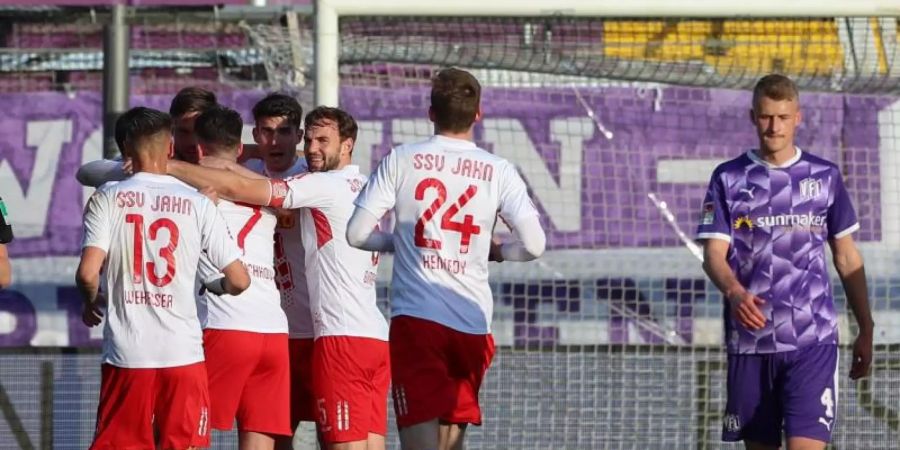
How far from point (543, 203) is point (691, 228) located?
1039 millimetres

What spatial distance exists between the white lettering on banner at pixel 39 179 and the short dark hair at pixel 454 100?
5.48 metres

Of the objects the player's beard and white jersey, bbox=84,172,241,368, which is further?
the player's beard

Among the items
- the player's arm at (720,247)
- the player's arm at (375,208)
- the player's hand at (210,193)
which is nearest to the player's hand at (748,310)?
the player's arm at (720,247)

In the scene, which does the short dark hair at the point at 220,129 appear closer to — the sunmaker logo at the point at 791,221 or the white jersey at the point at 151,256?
the white jersey at the point at 151,256

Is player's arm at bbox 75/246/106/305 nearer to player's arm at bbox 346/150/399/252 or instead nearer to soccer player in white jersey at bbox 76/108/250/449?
soccer player in white jersey at bbox 76/108/250/449

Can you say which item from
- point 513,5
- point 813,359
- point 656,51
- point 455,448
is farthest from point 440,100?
point 656,51

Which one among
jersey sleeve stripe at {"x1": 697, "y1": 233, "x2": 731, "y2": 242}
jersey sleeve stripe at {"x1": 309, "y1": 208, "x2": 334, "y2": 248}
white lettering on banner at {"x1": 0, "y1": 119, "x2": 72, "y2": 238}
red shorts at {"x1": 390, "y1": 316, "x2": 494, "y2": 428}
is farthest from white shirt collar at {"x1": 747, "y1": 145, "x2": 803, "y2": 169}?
white lettering on banner at {"x1": 0, "y1": 119, "x2": 72, "y2": 238}

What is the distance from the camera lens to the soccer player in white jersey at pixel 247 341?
652cm

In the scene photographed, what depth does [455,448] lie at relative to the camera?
6227mm

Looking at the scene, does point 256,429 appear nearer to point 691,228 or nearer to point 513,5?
point 513,5

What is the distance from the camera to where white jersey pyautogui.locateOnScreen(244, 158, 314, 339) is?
6.95 m

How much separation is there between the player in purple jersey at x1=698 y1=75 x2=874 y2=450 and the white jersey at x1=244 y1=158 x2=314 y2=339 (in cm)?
187

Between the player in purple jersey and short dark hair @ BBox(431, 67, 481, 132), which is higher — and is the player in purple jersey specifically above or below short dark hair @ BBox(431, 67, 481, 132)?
below

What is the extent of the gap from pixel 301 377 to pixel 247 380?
0.44 meters
